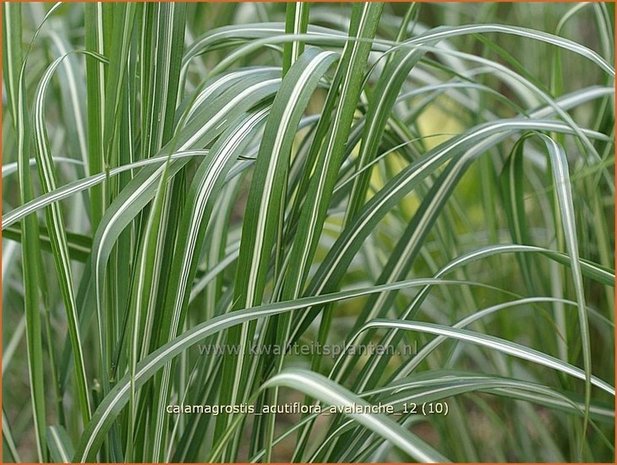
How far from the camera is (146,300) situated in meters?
0.41

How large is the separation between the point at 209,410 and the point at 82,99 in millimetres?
292

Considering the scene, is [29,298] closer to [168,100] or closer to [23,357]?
[168,100]

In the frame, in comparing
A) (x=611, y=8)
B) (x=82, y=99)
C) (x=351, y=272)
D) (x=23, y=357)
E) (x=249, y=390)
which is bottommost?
(x=23, y=357)

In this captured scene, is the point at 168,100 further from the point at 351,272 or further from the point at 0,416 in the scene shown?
the point at 351,272

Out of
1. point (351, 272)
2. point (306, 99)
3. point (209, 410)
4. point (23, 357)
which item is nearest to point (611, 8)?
point (306, 99)

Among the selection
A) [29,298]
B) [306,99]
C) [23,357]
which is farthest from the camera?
[23,357]

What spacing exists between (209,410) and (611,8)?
20.0 inches

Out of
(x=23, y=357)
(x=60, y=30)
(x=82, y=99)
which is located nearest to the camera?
(x=82, y=99)

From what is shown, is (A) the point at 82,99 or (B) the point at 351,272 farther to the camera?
(B) the point at 351,272

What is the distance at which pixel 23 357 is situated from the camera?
1.06m

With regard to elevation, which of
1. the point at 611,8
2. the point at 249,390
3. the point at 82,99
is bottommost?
the point at 249,390

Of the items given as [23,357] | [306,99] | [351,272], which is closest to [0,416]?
[306,99]

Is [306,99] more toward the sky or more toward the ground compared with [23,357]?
more toward the sky

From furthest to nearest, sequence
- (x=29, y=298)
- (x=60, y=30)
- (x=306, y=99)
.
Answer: (x=60, y=30) → (x=29, y=298) → (x=306, y=99)
